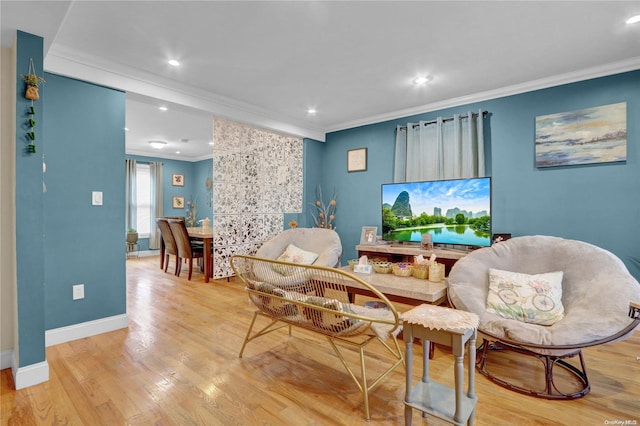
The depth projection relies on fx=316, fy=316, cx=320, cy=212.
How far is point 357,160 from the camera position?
16.8ft

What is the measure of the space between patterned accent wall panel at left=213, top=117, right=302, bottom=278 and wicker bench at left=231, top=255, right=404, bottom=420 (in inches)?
90.7

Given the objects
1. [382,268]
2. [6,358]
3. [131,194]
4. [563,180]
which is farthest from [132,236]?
[563,180]

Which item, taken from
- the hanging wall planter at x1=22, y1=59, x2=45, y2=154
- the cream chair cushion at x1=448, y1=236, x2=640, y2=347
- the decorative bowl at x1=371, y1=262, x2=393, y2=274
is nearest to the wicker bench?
the cream chair cushion at x1=448, y1=236, x2=640, y2=347

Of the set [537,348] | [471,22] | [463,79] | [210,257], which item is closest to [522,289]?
[537,348]

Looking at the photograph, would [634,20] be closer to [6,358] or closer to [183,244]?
[6,358]

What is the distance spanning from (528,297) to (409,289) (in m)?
0.80

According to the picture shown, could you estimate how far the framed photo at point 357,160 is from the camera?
5039mm

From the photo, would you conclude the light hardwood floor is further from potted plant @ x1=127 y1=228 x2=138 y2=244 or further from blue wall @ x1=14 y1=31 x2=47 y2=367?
potted plant @ x1=127 y1=228 x2=138 y2=244

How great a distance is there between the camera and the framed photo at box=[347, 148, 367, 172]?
5039mm

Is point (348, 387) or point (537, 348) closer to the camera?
point (537, 348)

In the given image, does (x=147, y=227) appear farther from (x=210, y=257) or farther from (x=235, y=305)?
(x=235, y=305)

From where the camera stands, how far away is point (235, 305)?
3.75 meters

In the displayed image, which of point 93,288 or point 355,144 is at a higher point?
point 355,144

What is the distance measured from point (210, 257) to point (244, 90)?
8.52 ft
